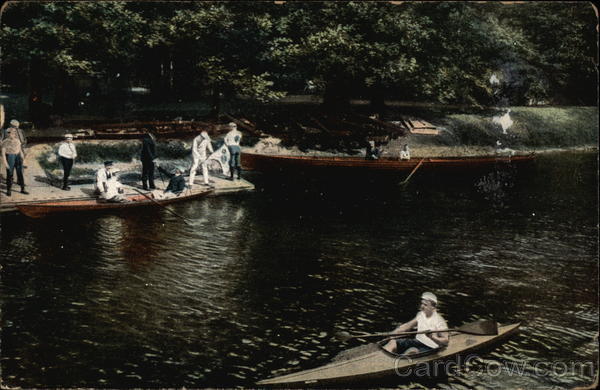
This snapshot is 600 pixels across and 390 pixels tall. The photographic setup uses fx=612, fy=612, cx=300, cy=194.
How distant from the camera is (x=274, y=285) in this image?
15328 mm

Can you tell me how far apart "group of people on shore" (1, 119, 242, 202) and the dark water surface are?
101 cm

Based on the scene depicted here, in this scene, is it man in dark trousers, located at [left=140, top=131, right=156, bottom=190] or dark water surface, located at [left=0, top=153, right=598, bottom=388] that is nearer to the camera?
dark water surface, located at [left=0, top=153, right=598, bottom=388]

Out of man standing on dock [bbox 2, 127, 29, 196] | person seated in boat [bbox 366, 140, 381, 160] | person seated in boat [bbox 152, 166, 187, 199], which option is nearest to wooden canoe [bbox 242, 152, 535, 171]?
person seated in boat [bbox 366, 140, 381, 160]

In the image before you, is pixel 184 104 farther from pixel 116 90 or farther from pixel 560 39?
pixel 560 39

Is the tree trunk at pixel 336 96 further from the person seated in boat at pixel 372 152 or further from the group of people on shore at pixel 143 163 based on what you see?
the group of people on shore at pixel 143 163

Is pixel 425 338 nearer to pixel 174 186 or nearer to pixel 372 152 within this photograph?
pixel 174 186

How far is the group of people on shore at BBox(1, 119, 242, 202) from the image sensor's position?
1923cm

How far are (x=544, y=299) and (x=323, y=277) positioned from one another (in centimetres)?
559

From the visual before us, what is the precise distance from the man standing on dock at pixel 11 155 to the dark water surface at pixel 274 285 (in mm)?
1520

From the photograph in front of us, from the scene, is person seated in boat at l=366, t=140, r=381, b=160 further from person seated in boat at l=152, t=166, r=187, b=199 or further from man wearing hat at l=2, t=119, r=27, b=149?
man wearing hat at l=2, t=119, r=27, b=149

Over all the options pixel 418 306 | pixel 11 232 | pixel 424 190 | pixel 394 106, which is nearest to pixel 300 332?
pixel 418 306

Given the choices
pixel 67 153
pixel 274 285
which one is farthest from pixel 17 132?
pixel 274 285

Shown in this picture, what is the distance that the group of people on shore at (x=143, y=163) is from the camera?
63.1 ft

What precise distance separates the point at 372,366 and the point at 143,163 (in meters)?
14.0
